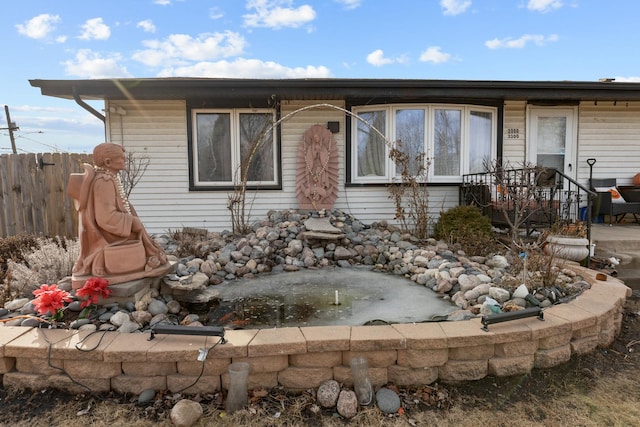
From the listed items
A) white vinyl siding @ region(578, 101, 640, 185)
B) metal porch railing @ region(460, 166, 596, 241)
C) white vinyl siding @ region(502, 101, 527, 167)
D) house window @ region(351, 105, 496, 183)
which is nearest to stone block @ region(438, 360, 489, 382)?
metal porch railing @ region(460, 166, 596, 241)

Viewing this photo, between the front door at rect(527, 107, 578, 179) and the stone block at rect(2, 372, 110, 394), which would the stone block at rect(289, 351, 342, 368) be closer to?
the stone block at rect(2, 372, 110, 394)

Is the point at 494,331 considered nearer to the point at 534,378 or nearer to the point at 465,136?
the point at 534,378

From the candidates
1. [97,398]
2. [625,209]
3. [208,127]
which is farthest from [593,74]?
[97,398]

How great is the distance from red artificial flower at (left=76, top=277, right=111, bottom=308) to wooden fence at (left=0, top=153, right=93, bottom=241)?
405 centimetres

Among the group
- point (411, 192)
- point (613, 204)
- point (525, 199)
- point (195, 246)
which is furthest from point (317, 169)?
point (613, 204)

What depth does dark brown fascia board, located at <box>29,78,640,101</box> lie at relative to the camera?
5.60 m

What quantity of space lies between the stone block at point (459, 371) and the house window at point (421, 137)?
14.9ft

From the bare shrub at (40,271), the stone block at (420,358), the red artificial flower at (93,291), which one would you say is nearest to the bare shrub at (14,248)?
the bare shrub at (40,271)

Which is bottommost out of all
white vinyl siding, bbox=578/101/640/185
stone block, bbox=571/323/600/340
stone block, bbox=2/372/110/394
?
stone block, bbox=2/372/110/394

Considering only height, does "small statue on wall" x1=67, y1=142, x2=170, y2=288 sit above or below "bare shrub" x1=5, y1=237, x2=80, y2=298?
above

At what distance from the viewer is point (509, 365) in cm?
226

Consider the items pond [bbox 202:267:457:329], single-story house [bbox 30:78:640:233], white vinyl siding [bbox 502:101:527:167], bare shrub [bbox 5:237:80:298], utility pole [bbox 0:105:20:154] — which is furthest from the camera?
utility pole [bbox 0:105:20:154]

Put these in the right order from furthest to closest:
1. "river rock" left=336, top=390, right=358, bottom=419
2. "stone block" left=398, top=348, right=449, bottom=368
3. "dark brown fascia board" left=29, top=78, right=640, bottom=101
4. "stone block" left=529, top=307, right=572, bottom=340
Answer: "dark brown fascia board" left=29, top=78, right=640, bottom=101
"stone block" left=529, top=307, right=572, bottom=340
"stone block" left=398, top=348, right=449, bottom=368
"river rock" left=336, top=390, right=358, bottom=419

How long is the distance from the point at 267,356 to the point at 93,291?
136cm
